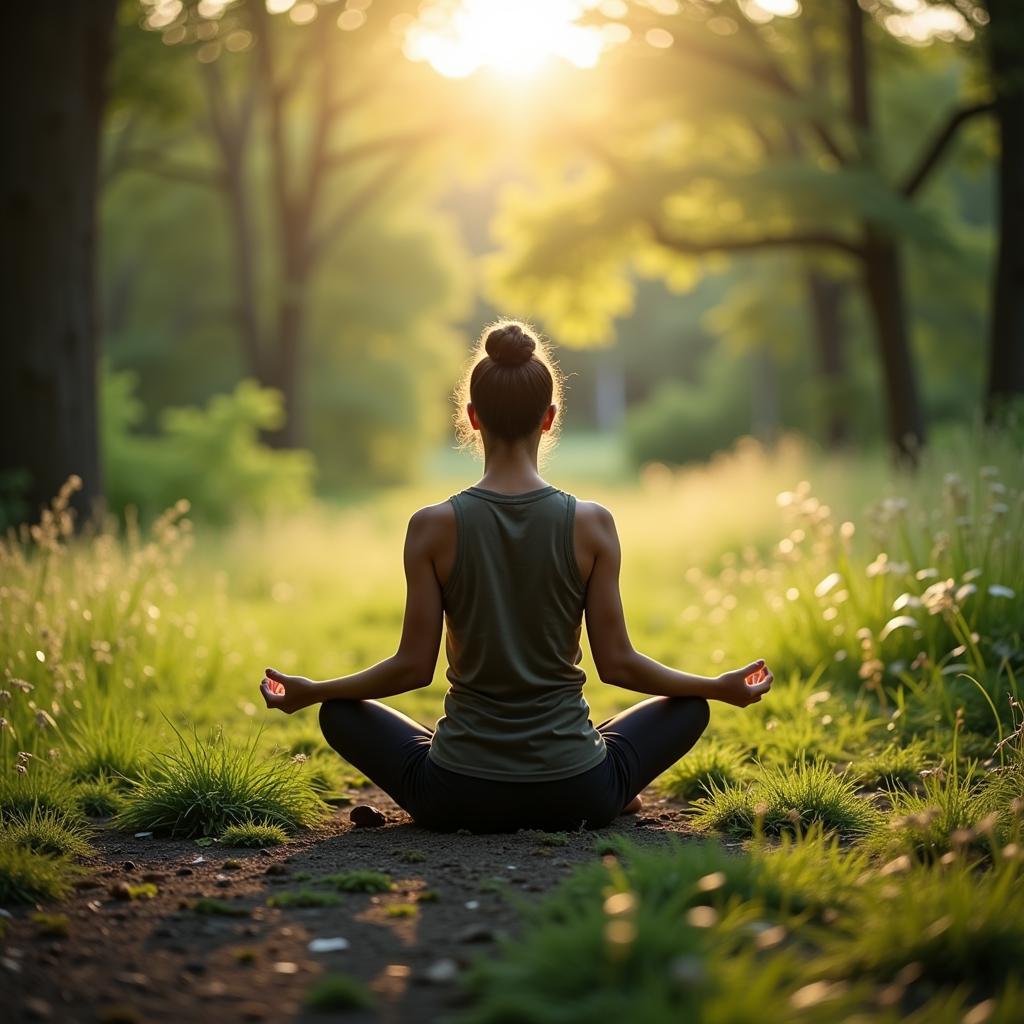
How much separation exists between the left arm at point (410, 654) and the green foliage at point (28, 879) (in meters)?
0.78

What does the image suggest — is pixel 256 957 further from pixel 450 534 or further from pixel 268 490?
pixel 268 490

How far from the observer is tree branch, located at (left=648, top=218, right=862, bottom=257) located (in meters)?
13.7

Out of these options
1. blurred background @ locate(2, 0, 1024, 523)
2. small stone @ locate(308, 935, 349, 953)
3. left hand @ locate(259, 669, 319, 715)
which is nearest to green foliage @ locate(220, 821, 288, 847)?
left hand @ locate(259, 669, 319, 715)

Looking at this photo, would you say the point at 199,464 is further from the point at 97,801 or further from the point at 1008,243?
the point at 97,801

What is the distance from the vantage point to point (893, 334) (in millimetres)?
13773

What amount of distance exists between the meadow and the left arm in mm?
495

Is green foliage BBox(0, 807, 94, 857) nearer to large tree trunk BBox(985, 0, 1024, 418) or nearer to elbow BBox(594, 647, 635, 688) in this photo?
elbow BBox(594, 647, 635, 688)

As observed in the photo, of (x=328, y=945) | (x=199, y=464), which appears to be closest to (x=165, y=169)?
(x=199, y=464)

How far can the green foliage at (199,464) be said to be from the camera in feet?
42.5

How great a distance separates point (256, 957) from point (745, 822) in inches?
71.0

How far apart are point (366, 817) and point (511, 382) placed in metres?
1.63

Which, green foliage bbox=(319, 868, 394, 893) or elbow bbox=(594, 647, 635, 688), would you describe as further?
elbow bbox=(594, 647, 635, 688)

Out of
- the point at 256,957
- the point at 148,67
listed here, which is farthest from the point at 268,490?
the point at 256,957

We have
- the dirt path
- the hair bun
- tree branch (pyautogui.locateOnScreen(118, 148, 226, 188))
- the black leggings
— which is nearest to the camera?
the dirt path
